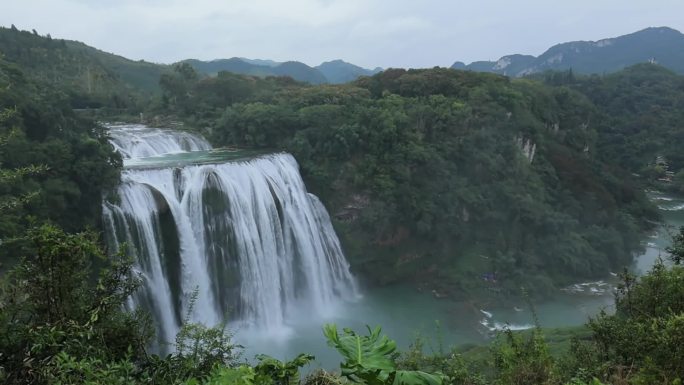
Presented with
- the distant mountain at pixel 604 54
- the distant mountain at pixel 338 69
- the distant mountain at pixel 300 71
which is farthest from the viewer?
the distant mountain at pixel 338 69

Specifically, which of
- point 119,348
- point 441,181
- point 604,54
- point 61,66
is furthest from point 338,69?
point 119,348

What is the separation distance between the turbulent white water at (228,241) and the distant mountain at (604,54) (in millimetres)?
123014

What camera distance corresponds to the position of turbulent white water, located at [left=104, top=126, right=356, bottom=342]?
11781mm

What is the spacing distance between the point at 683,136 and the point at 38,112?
48182 mm

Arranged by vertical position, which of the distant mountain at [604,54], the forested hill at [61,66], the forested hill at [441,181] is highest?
the distant mountain at [604,54]

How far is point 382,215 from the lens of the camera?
59.0 ft

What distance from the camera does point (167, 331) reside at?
11703 mm

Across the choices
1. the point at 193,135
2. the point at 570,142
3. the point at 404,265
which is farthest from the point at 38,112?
the point at 570,142

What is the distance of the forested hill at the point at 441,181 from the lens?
18.3 m

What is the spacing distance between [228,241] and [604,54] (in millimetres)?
150231

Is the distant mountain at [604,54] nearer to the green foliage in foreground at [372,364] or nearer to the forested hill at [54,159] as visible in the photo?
the forested hill at [54,159]

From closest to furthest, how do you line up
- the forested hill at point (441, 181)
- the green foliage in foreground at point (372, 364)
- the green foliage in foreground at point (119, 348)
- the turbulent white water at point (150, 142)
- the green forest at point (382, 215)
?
the green foliage in foreground at point (372, 364)
the green foliage in foreground at point (119, 348)
the green forest at point (382, 215)
the turbulent white water at point (150, 142)
the forested hill at point (441, 181)

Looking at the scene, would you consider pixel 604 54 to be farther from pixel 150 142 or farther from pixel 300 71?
pixel 150 142

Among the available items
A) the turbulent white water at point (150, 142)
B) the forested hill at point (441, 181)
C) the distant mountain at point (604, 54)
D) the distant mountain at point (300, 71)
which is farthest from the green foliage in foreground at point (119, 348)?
the distant mountain at point (604, 54)
